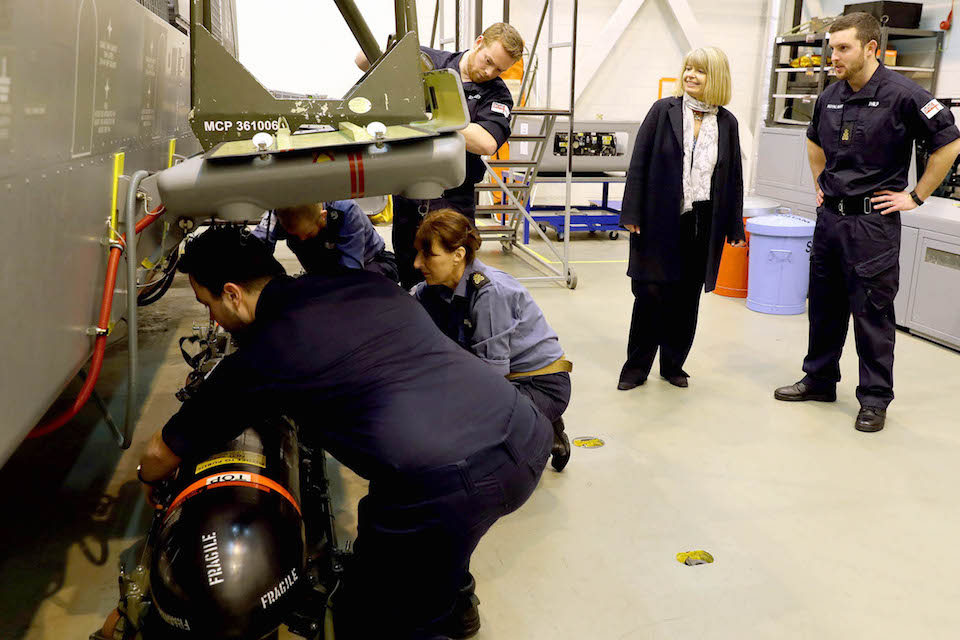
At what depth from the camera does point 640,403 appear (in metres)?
4.10

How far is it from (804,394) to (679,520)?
1.55m

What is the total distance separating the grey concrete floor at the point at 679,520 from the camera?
2438mm

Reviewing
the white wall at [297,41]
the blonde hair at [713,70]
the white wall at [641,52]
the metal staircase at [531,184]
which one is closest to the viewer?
the blonde hair at [713,70]

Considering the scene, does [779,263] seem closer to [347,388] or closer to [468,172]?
[468,172]

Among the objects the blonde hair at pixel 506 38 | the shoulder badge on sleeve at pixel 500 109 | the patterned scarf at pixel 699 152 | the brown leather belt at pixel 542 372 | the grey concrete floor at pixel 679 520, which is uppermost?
the blonde hair at pixel 506 38

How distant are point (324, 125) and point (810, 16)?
34.1 ft

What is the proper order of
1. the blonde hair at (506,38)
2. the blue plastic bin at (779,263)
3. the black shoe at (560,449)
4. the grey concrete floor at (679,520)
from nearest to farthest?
the grey concrete floor at (679,520)
the black shoe at (560,449)
the blonde hair at (506,38)
the blue plastic bin at (779,263)

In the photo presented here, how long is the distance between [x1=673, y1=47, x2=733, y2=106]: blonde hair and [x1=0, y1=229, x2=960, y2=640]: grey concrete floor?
156 centimetres

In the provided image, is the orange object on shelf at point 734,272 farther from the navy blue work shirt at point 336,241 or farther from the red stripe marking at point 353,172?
the red stripe marking at point 353,172

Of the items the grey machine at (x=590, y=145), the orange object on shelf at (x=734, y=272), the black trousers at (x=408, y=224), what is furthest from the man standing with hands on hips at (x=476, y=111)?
the grey machine at (x=590, y=145)

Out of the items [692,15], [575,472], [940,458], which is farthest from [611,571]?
[692,15]

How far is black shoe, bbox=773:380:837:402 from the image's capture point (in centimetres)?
412

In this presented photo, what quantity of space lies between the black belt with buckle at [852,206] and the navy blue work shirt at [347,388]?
8.68ft

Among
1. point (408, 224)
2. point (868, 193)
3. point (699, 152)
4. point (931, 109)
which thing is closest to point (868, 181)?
point (868, 193)
